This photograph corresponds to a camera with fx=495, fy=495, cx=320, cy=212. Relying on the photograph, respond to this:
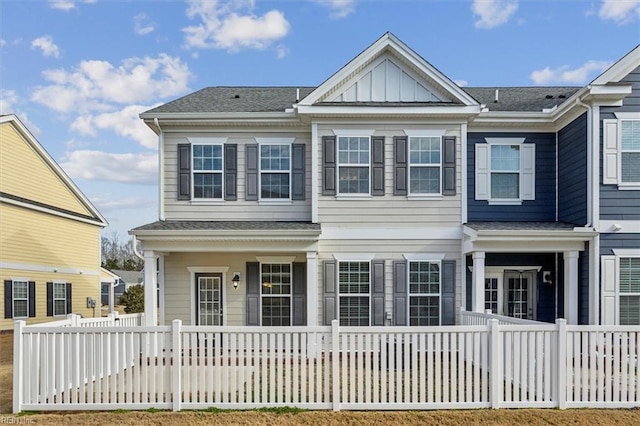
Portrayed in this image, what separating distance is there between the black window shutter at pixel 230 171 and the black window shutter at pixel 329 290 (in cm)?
282

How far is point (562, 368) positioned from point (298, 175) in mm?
7213

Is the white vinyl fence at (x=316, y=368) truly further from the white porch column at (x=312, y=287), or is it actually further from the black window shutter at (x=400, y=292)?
the black window shutter at (x=400, y=292)

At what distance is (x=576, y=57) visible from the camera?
45.2 feet

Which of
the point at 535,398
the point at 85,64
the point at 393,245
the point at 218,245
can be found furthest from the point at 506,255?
the point at 85,64

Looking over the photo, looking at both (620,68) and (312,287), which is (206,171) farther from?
(620,68)

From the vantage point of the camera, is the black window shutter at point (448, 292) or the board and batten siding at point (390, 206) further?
the board and batten siding at point (390, 206)

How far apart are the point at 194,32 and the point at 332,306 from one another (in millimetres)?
8522

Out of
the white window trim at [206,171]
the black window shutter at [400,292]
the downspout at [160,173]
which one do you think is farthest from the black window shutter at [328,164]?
the downspout at [160,173]

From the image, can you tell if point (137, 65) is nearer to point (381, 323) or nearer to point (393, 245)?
point (393, 245)

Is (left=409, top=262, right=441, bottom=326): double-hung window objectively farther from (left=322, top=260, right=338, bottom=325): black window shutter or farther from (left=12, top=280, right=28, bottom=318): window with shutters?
(left=12, top=280, right=28, bottom=318): window with shutters

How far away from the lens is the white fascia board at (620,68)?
33.8ft

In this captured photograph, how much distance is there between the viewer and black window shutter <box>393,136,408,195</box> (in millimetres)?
11500

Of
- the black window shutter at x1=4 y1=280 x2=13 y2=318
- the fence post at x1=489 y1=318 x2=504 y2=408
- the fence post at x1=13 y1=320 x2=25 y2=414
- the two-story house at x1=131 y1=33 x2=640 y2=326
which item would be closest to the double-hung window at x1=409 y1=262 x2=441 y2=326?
the two-story house at x1=131 y1=33 x2=640 y2=326

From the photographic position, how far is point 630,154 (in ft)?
34.5
